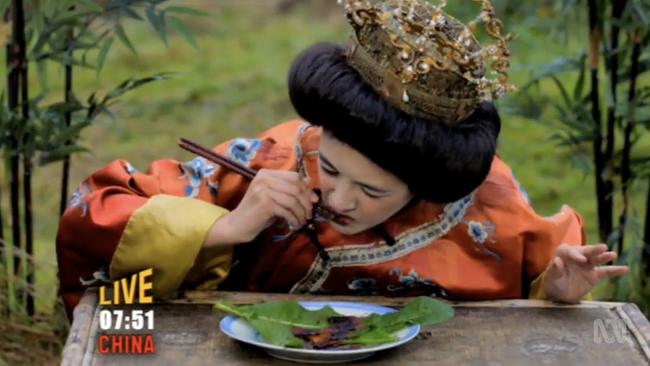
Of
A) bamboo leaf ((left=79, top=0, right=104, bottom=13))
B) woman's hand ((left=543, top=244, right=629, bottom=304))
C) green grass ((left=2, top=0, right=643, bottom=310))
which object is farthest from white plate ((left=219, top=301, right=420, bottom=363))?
green grass ((left=2, top=0, right=643, bottom=310))

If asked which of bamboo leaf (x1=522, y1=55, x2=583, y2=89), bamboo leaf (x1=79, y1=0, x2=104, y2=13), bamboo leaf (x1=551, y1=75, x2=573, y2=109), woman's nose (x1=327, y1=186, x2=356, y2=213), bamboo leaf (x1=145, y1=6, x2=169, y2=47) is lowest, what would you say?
woman's nose (x1=327, y1=186, x2=356, y2=213)

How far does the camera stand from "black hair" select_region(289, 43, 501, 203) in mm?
2514

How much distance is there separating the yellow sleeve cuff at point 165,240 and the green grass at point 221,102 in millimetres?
1693

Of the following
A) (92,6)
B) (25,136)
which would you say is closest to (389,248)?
(92,6)

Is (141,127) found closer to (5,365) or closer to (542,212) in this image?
(542,212)

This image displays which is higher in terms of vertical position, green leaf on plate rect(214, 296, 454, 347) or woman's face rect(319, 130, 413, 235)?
woman's face rect(319, 130, 413, 235)

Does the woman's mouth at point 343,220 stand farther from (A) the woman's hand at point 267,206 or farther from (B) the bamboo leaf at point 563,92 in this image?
(B) the bamboo leaf at point 563,92

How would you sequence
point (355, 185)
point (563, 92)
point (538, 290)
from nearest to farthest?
point (355, 185) → point (538, 290) → point (563, 92)

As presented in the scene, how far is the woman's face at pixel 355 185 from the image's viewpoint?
2580mm

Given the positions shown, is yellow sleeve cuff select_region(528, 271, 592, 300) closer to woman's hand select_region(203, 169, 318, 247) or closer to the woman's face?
the woman's face

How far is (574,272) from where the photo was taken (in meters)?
2.72

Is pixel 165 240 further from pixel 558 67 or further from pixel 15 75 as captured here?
pixel 558 67

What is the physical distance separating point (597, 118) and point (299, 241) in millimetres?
1184

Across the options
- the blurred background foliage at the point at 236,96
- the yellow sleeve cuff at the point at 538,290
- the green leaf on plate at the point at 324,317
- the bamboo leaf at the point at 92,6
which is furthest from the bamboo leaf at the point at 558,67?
the green leaf on plate at the point at 324,317
